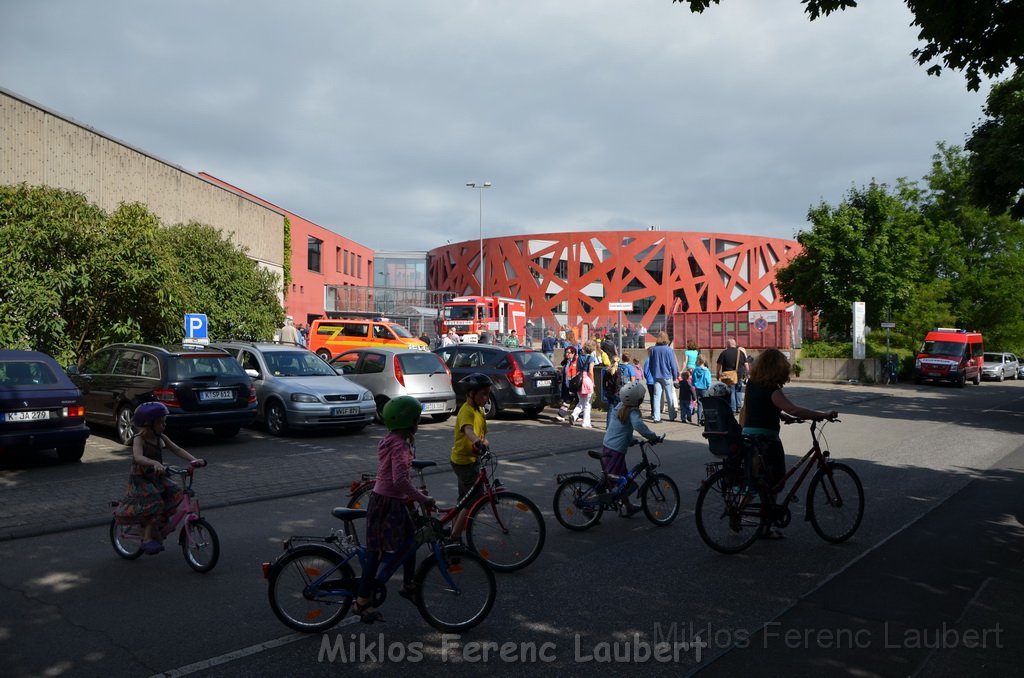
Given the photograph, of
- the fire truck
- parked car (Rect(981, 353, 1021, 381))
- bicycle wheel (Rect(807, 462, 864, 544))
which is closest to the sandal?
bicycle wheel (Rect(807, 462, 864, 544))

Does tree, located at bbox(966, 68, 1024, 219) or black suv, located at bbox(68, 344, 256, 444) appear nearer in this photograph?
black suv, located at bbox(68, 344, 256, 444)

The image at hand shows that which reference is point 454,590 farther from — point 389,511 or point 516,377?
point 516,377

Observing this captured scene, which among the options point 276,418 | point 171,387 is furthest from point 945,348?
point 171,387

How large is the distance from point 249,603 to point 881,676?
3771mm

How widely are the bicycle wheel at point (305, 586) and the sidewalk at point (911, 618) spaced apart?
2.07 metres

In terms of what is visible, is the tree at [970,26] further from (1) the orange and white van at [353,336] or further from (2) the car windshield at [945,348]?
(2) the car windshield at [945,348]

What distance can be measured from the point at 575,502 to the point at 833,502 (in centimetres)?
220

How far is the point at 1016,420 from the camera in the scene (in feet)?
56.9

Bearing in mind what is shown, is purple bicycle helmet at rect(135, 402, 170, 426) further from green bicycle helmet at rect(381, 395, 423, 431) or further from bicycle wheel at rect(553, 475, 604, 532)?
bicycle wheel at rect(553, 475, 604, 532)

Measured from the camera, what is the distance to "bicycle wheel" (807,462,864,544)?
20.7ft

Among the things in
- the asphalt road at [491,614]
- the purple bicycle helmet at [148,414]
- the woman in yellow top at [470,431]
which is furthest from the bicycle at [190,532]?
the woman in yellow top at [470,431]

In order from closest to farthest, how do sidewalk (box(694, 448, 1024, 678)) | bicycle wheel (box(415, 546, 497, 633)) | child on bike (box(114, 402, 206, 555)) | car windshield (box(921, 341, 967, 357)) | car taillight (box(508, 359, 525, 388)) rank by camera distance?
sidewalk (box(694, 448, 1024, 678)) → bicycle wheel (box(415, 546, 497, 633)) → child on bike (box(114, 402, 206, 555)) → car taillight (box(508, 359, 525, 388)) → car windshield (box(921, 341, 967, 357))

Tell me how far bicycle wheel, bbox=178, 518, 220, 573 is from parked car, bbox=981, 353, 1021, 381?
1679 inches

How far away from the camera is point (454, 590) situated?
14.4 feet
